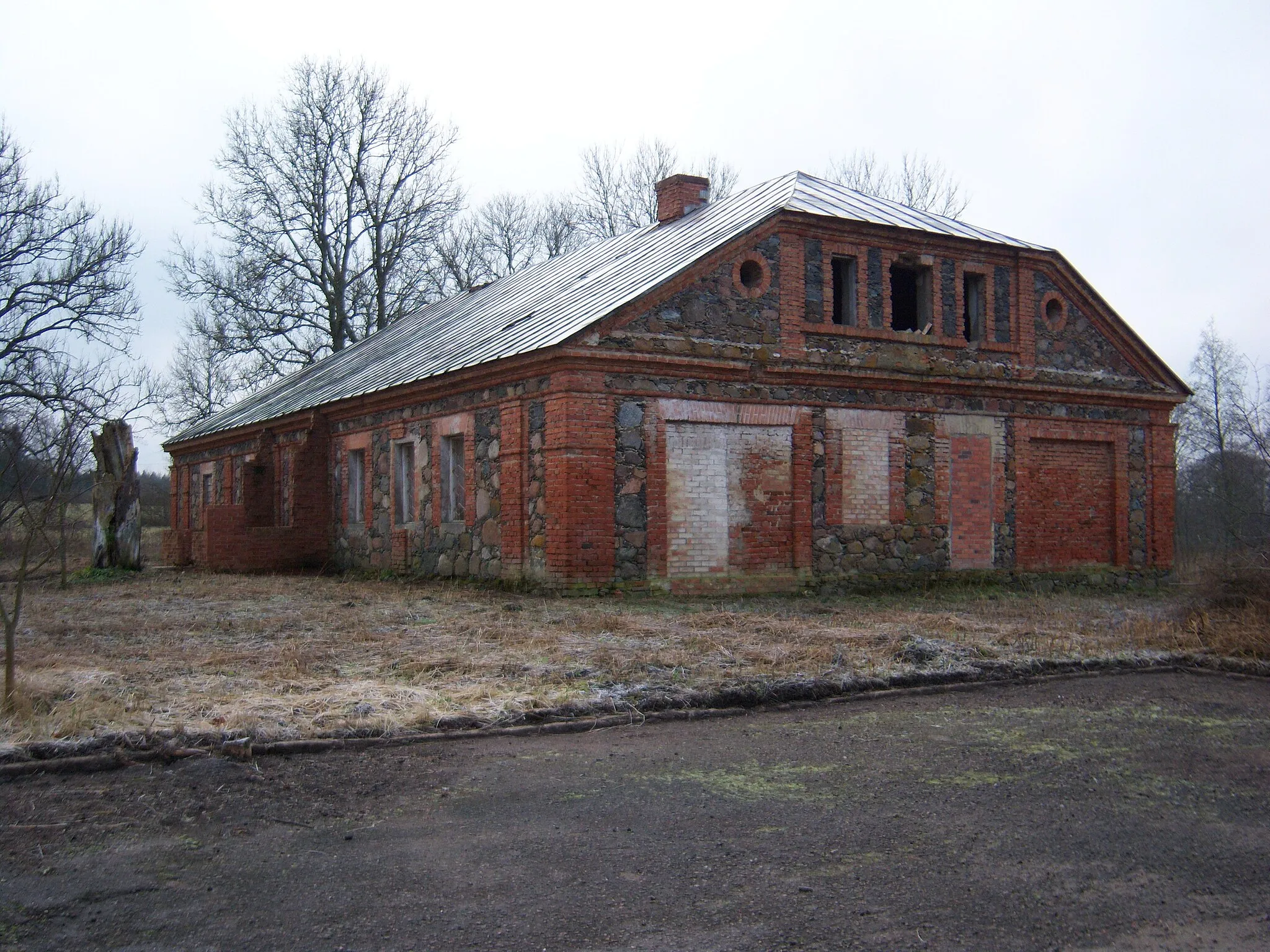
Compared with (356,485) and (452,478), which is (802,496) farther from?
(356,485)

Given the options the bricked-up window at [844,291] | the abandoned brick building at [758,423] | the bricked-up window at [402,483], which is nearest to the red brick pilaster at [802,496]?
the abandoned brick building at [758,423]

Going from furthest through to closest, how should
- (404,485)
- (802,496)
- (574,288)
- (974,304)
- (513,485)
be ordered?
(404,485)
(574,288)
(974,304)
(802,496)
(513,485)

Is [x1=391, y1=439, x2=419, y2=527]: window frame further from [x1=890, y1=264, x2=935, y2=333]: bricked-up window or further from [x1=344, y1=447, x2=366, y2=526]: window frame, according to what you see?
[x1=890, y1=264, x2=935, y2=333]: bricked-up window

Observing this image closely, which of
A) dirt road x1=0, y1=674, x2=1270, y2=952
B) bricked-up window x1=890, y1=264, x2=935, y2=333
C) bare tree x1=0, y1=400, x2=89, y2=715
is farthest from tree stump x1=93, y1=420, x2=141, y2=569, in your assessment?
dirt road x1=0, y1=674, x2=1270, y2=952

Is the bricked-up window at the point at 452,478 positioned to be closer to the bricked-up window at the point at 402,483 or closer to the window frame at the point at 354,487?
the bricked-up window at the point at 402,483

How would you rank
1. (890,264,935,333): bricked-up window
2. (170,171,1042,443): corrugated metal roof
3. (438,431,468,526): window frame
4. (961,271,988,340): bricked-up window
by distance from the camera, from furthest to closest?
(961,271,988,340): bricked-up window
(438,431,468,526): window frame
(890,264,935,333): bricked-up window
(170,171,1042,443): corrugated metal roof

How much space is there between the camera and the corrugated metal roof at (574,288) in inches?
604

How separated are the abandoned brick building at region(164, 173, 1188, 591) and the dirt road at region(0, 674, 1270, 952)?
26.7ft

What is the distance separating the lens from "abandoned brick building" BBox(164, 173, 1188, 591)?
1444cm

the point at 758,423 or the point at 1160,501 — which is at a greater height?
the point at 758,423

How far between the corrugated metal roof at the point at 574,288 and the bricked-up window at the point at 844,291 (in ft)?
→ 2.43

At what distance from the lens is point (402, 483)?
738 inches

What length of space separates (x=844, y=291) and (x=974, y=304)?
2.55m

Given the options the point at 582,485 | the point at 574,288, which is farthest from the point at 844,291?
the point at 582,485
